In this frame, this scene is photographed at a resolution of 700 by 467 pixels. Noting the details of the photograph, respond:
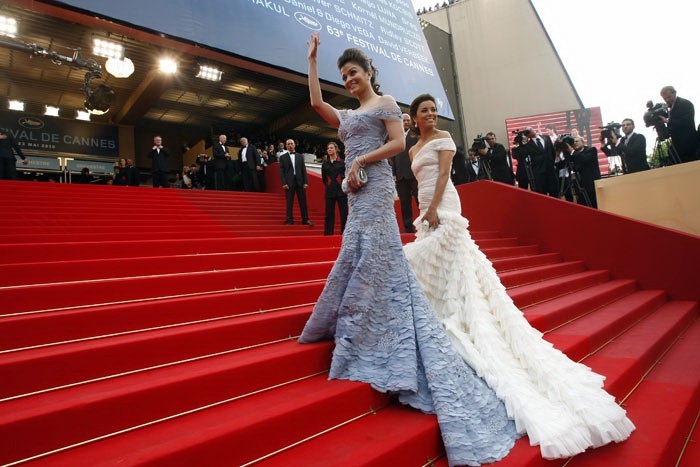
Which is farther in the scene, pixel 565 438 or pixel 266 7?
pixel 266 7

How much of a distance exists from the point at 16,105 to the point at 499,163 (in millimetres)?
14721

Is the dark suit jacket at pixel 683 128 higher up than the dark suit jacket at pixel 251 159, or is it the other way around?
the dark suit jacket at pixel 251 159

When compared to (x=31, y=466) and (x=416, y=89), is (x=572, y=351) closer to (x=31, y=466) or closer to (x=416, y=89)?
(x=31, y=466)

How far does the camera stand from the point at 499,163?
293 inches

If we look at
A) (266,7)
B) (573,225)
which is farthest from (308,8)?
(573,225)

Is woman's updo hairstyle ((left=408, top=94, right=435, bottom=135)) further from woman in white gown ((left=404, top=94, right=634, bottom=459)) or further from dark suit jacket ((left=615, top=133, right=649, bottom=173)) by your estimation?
dark suit jacket ((left=615, top=133, right=649, bottom=173))

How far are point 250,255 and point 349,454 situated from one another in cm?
207

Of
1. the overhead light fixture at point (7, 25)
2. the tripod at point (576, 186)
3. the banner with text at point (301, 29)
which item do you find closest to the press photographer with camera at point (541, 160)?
the tripod at point (576, 186)

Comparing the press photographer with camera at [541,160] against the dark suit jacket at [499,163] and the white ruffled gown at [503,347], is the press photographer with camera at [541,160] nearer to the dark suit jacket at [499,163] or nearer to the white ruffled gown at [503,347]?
the dark suit jacket at [499,163]

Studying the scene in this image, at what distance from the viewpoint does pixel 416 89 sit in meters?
10.0

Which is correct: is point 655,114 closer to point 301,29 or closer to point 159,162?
point 301,29

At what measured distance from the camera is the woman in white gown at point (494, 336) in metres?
1.65

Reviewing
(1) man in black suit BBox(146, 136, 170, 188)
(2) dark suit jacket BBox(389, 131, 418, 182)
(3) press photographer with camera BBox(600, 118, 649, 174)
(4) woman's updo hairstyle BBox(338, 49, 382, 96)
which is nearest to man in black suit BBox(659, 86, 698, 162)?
(3) press photographer with camera BBox(600, 118, 649, 174)

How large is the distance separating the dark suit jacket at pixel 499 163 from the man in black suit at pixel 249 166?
518cm
